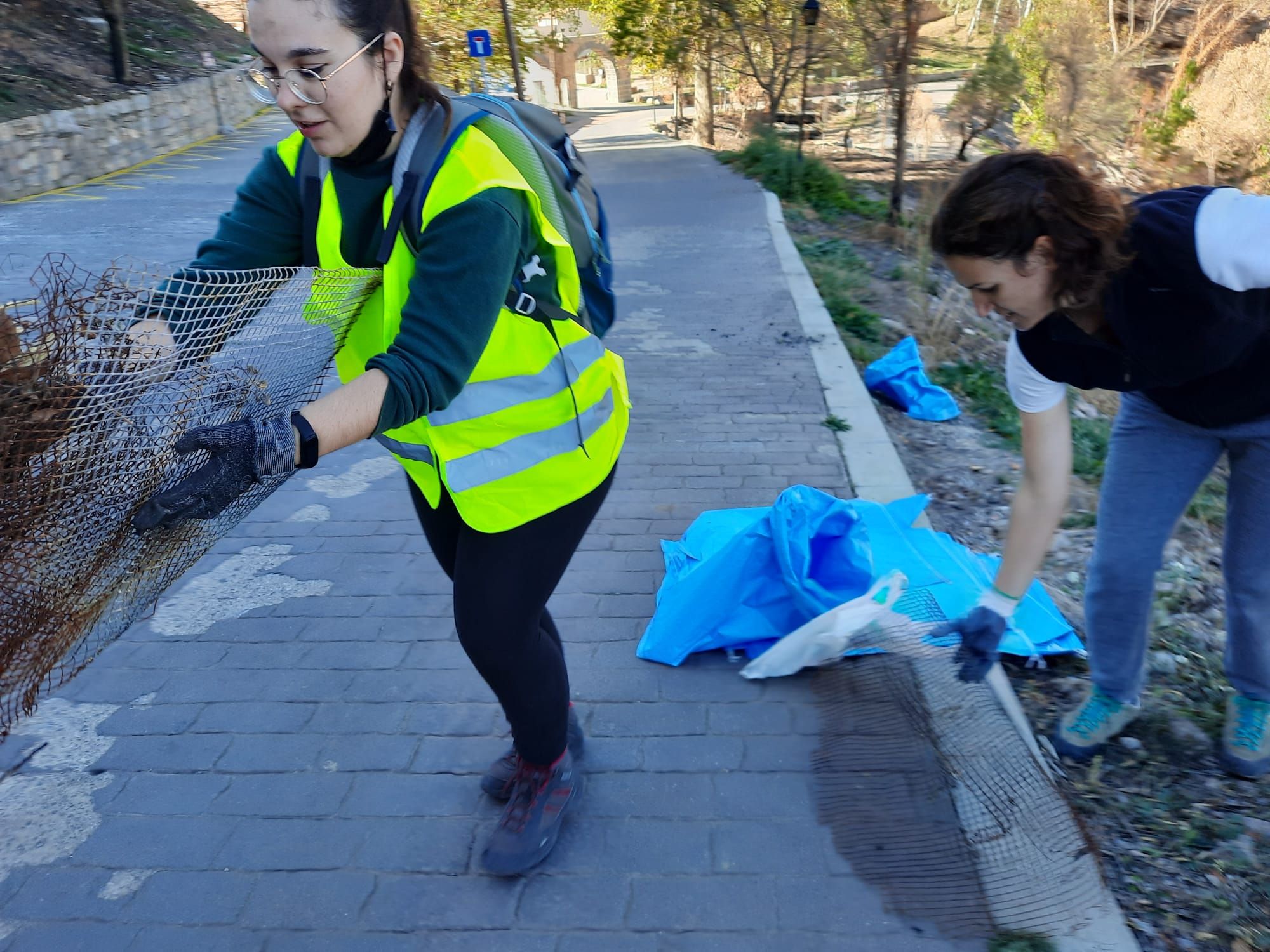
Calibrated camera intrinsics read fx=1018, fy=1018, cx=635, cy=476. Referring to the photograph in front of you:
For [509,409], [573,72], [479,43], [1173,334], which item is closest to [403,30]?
[509,409]

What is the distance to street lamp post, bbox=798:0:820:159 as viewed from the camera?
16.6 meters

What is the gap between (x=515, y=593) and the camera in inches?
79.1

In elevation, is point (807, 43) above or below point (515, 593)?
above

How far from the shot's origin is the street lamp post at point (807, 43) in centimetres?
1658

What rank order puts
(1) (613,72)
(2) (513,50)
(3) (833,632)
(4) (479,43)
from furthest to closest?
(1) (613,72) → (2) (513,50) → (4) (479,43) → (3) (833,632)

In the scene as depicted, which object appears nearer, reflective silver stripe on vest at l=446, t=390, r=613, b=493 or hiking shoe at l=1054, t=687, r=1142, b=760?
reflective silver stripe on vest at l=446, t=390, r=613, b=493

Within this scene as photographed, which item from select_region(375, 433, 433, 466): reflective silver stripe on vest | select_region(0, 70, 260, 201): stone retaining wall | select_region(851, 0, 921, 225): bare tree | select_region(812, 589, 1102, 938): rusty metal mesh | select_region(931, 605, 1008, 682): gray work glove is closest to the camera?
select_region(375, 433, 433, 466): reflective silver stripe on vest

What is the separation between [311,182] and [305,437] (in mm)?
636

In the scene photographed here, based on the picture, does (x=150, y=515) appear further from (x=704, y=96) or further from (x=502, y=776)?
(x=704, y=96)

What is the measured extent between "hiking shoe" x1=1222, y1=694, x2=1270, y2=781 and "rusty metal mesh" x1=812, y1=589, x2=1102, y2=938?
470 millimetres

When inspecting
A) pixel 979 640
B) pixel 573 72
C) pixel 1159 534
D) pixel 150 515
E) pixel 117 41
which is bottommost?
pixel 573 72

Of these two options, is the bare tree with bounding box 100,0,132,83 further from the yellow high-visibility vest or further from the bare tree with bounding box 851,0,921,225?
the yellow high-visibility vest

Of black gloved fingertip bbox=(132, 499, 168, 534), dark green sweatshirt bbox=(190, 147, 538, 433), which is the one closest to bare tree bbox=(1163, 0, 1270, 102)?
dark green sweatshirt bbox=(190, 147, 538, 433)

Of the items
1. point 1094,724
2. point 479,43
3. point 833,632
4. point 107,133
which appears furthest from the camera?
point 479,43
